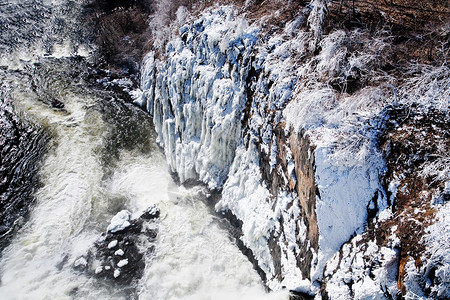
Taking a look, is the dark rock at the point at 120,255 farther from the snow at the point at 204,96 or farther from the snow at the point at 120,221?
the snow at the point at 204,96

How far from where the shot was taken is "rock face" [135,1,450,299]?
4.83 m

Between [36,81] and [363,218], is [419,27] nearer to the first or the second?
[363,218]

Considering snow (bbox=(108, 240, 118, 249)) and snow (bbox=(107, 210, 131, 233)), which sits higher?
snow (bbox=(107, 210, 131, 233))

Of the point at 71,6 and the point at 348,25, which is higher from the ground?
the point at 71,6

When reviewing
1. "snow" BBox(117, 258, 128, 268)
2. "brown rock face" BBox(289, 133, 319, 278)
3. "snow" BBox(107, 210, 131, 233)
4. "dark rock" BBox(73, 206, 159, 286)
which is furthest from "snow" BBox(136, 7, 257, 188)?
"snow" BBox(117, 258, 128, 268)

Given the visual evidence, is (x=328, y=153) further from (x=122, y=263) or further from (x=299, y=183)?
(x=122, y=263)

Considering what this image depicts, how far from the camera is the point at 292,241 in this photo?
22.9 ft

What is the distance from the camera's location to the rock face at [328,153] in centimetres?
483

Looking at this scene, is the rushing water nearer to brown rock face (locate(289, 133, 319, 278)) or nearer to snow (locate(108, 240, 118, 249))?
snow (locate(108, 240, 118, 249))

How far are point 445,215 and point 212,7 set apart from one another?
Result: 1303 cm

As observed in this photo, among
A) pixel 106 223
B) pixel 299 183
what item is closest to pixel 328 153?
pixel 299 183

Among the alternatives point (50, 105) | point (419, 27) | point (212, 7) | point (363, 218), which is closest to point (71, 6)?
point (50, 105)

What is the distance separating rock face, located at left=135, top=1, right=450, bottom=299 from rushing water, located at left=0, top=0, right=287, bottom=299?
4.18ft

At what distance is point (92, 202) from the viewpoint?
11.5m
